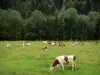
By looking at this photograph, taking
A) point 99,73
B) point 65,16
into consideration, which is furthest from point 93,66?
point 65,16

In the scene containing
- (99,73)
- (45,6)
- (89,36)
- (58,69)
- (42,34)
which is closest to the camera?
(99,73)

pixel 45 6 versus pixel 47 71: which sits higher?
pixel 45 6

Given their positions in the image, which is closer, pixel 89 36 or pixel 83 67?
pixel 83 67

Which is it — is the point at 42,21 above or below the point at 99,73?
above

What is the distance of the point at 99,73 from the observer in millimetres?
26469

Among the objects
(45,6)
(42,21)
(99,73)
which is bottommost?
(99,73)

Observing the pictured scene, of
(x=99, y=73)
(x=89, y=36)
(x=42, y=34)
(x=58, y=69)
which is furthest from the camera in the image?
(x=89, y=36)

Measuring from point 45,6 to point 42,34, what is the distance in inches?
2213

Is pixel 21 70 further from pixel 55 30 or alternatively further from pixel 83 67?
pixel 55 30

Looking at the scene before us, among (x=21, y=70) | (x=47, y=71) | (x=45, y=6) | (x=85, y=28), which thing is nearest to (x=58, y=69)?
(x=47, y=71)

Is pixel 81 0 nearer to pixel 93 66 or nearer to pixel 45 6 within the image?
pixel 45 6

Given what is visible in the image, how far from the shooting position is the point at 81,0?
172 m

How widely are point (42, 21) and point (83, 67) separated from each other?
277ft

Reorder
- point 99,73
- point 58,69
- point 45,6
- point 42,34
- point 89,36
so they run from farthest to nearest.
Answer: point 45,6
point 89,36
point 42,34
point 58,69
point 99,73
